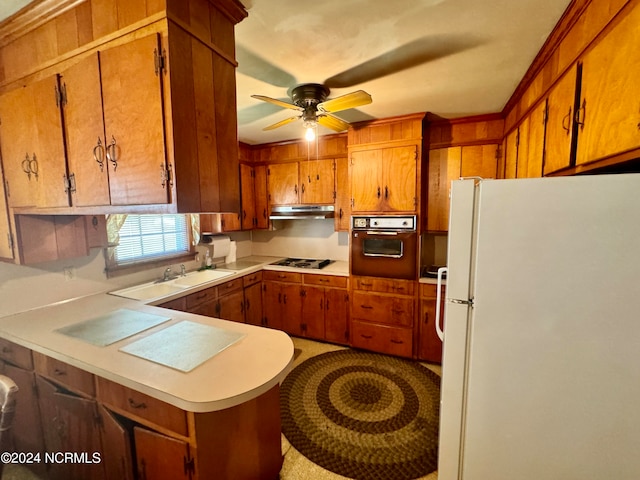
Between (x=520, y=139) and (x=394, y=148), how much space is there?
3.46 ft

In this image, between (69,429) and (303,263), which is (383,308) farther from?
(69,429)

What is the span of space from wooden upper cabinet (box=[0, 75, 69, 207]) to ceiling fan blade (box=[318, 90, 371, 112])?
146 centimetres

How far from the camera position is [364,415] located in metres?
2.06

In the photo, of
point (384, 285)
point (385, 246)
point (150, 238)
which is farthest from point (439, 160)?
point (150, 238)

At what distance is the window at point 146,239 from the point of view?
225cm

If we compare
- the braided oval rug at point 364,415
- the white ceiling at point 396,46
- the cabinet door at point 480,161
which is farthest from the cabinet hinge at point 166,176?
the cabinet door at point 480,161

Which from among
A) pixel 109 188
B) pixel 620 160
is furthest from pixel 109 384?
pixel 620 160

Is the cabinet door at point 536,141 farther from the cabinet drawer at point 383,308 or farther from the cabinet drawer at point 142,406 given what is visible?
the cabinet drawer at point 142,406

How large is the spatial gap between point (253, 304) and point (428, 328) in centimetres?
199

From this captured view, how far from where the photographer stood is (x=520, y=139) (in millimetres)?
1998

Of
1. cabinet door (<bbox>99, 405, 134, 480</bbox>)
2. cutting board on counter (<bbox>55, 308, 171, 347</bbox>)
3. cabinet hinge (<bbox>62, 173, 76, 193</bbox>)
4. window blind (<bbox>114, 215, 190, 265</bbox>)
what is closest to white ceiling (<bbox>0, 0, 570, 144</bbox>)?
cabinet hinge (<bbox>62, 173, 76, 193</bbox>)

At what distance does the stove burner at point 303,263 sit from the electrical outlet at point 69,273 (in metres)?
1.98

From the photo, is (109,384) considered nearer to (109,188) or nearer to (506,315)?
(109,188)

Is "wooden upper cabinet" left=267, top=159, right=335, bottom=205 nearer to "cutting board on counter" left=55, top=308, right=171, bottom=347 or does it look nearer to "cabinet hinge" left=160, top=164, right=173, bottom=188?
"cutting board on counter" left=55, top=308, right=171, bottom=347
